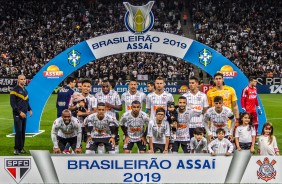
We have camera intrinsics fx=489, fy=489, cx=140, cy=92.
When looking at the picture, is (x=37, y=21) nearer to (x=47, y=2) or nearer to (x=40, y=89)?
(x=47, y=2)

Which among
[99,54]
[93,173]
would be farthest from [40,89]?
[93,173]

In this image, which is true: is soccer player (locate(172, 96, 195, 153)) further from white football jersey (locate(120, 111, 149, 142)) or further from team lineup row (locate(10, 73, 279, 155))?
white football jersey (locate(120, 111, 149, 142))

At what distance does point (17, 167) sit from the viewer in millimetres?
7711

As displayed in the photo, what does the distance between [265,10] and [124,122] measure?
33.0 m

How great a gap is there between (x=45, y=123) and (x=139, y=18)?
6.81 m

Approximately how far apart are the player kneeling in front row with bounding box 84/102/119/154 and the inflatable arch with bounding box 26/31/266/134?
4.32 meters

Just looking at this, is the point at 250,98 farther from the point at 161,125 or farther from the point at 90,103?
the point at 90,103

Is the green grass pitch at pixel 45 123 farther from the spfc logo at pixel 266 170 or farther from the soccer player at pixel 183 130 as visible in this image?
the spfc logo at pixel 266 170

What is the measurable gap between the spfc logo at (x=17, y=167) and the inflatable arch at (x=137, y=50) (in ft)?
23.0

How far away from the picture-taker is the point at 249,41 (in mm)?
36531

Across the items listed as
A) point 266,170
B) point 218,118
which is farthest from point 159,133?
point 266,170

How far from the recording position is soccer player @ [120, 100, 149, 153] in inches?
398

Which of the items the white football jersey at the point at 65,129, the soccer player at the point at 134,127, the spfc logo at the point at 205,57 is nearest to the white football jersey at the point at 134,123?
the soccer player at the point at 134,127

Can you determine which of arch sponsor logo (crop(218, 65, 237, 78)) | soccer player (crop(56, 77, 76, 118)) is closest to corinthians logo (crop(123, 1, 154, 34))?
soccer player (crop(56, 77, 76, 118))
